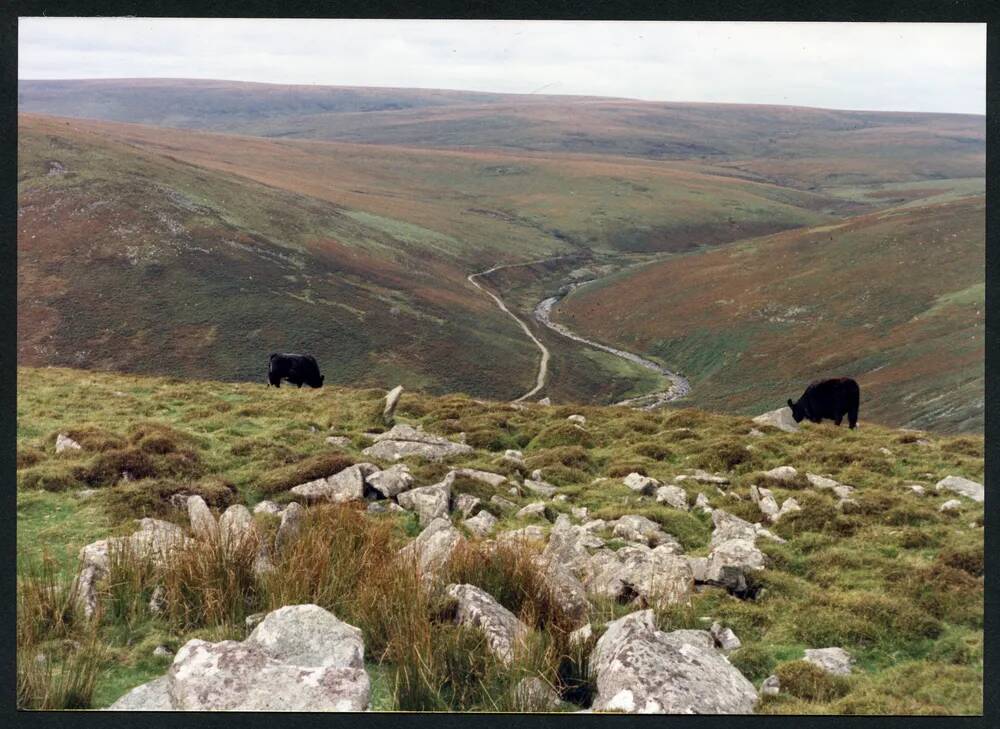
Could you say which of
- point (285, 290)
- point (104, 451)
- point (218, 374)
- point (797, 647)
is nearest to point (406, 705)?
point (797, 647)

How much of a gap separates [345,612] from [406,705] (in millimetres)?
1654

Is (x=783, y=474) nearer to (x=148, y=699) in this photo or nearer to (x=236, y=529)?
(x=236, y=529)

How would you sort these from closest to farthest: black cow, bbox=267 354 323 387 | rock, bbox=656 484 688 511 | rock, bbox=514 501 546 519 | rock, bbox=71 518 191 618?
rock, bbox=71 518 191 618 → rock, bbox=514 501 546 519 → rock, bbox=656 484 688 511 → black cow, bbox=267 354 323 387

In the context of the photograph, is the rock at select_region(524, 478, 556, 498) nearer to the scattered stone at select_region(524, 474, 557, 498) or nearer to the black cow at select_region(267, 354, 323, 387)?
the scattered stone at select_region(524, 474, 557, 498)

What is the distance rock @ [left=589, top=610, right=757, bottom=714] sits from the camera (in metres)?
8.49

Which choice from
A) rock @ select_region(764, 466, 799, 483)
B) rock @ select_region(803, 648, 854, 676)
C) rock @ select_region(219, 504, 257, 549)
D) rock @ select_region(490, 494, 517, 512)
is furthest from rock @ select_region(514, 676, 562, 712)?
rock @ select_region(764, 466, 799, 483)

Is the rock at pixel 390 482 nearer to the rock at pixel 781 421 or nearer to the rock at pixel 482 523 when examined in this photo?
the rock at pixel 482 523

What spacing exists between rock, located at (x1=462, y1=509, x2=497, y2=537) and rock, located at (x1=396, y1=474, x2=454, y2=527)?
459mm

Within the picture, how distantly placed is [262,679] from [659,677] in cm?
383

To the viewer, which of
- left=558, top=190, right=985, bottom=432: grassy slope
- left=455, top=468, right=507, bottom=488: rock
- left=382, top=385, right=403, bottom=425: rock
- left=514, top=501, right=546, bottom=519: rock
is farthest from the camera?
left=558, top=190, right=985, bottom=432: grassy slope

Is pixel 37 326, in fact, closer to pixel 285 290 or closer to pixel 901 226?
pixel 285 290

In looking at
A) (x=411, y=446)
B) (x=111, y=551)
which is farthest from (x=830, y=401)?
(x=111, y=551)

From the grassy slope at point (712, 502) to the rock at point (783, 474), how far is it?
1.56 feet

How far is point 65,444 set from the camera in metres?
18.6
